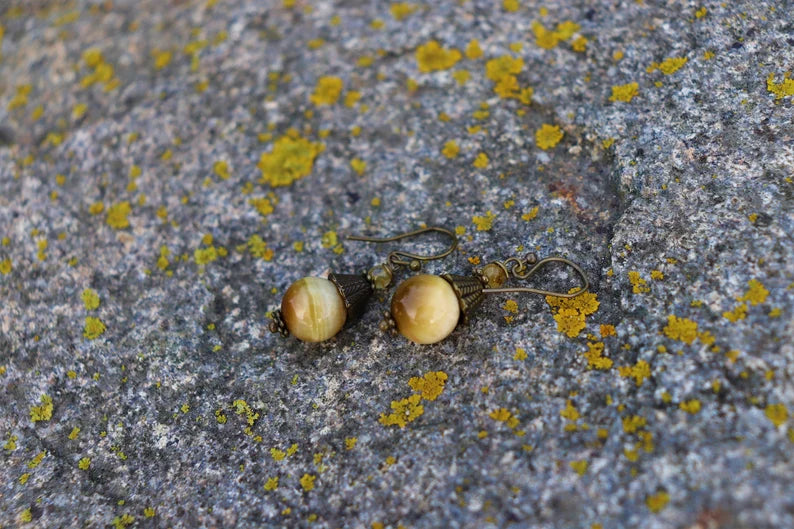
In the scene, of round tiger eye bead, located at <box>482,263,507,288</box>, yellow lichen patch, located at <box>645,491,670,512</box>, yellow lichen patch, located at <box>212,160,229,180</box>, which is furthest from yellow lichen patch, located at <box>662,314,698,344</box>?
yellow lichen patch, located at <box>212,160,229,180</box>

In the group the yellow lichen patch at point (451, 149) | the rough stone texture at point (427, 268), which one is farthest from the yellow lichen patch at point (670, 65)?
the yellow lichen patch at point (451, 149)

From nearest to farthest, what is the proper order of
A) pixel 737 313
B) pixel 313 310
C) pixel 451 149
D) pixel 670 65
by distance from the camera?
pixel 737 313
pixel 313 310
pixel 670 65
pixel 451 149

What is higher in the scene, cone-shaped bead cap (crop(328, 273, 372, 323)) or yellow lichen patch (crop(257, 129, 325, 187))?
yellow lichen patch (crop(257, 129, 325, 187))

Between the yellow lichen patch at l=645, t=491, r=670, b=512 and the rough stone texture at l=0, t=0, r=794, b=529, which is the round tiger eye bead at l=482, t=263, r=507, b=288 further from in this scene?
the yellow lichen patch at l=645, t=491, r=670, b=512

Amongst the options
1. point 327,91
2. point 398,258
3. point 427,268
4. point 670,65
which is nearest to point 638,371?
point 427,268

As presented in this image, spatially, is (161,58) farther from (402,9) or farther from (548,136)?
(548,136)

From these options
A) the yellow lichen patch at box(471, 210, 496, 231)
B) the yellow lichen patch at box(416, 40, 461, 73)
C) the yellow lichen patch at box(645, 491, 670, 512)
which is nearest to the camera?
the yellow lichen patch at box(645, 491, 670, 512)

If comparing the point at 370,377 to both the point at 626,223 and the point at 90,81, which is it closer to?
the point at 626,223

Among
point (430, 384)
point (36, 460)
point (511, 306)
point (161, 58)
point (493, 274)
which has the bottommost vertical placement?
point (36, 460)
